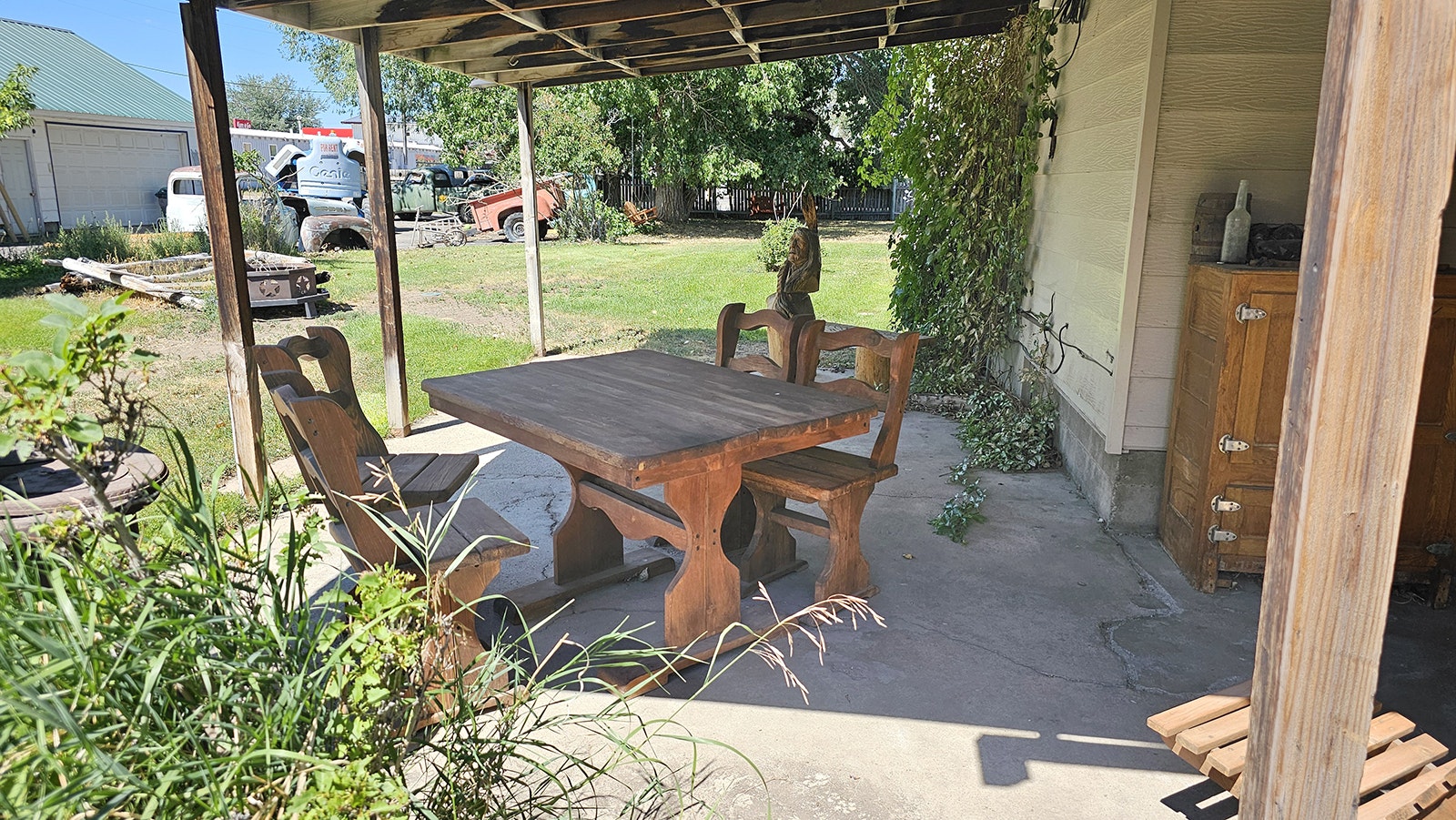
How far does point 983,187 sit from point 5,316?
30.5ft

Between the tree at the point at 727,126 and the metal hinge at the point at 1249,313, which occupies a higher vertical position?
the tree at the point at 727,126

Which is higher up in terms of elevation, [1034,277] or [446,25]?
[446,25]

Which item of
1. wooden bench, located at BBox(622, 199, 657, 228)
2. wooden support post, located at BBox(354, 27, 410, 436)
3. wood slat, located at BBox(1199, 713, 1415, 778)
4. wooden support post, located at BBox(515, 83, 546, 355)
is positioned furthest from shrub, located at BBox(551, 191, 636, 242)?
wood slat, located at BBox(1199, 713, 1415, 778)

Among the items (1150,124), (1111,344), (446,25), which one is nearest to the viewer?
(1150,124)

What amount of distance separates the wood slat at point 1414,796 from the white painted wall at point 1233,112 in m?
2.28

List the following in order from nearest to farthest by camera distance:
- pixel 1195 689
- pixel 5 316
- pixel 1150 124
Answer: pixel 1195 689 < pixel 1150 124 < pixel 5 316

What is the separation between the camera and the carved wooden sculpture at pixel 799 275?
580 cm

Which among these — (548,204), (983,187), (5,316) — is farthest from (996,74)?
(548,204)

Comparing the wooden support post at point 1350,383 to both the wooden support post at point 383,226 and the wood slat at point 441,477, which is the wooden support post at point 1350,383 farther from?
the wooden support post at point 383,226

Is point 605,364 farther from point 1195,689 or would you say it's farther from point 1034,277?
point 1034,277

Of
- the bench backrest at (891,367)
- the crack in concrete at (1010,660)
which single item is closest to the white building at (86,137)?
the bench backrest at (891,367)

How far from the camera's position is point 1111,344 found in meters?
4.25

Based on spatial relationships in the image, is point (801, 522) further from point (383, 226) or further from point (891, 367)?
point (383, 226)

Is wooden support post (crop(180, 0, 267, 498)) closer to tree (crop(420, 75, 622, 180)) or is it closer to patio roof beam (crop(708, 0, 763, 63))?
patio roof beam (crop(708, 0, 763, 63))
